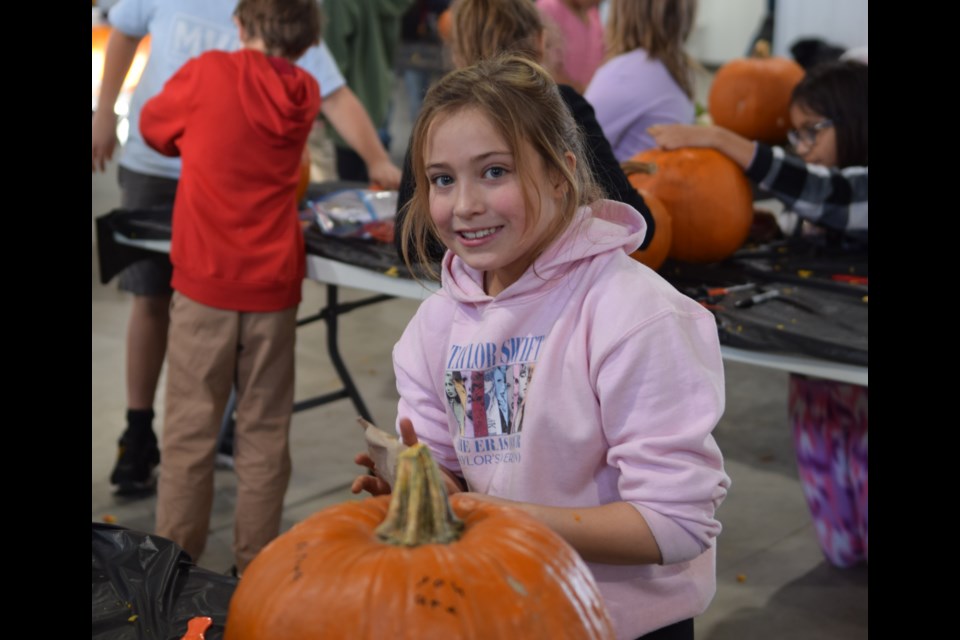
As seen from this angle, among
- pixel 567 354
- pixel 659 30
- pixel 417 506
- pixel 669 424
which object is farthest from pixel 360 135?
pixel 417 506

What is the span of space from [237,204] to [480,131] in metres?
1.52

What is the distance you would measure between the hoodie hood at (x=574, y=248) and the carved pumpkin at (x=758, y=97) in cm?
261

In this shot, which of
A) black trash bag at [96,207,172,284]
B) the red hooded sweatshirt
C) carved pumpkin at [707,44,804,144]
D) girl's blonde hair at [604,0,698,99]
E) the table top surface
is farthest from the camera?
carved pumpkin at [707,44,804,144]

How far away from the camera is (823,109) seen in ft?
10.5

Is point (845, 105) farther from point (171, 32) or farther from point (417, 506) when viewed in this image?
point (417, 506)

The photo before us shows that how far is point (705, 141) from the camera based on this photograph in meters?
3.01

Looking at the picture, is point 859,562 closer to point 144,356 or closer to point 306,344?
point 144,356

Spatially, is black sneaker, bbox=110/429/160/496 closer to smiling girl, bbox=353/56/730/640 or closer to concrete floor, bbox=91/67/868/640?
concrete floor, bbox=91/67/868/640

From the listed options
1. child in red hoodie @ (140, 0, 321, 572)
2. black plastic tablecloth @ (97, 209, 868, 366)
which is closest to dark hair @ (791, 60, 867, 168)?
black plastic tablecloth @ (97, 209, 868, 366)

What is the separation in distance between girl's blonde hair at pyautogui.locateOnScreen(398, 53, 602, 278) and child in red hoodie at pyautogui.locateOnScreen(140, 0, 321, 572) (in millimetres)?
1345

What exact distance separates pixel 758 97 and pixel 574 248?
275 centimetres

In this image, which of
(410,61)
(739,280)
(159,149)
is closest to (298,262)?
(159,149)

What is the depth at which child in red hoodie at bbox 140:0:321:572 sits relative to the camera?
2.71 meters
